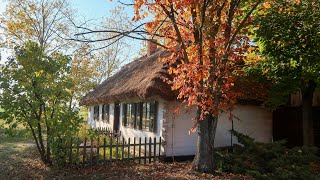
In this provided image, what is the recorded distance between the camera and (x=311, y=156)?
786 centimetres

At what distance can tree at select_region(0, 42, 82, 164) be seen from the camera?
8.73 m

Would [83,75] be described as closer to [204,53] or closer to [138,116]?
[138,116]

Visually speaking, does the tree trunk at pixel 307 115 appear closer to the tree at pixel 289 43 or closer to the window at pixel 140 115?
the tree at pixel 289 43

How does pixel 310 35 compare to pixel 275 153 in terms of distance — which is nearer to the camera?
pixel 275 153

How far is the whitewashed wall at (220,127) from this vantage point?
11.6 m

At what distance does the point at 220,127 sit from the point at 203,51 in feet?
17.4

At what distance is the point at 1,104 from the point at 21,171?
210 cm

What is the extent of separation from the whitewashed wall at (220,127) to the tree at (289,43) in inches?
124

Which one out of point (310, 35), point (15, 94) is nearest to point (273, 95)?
point (310, 35)

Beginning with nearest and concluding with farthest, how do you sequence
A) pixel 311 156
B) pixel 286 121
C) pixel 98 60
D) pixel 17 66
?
1. pixel 311 156
2. pixel 17 66
3. pixel 286 121
4. pixel 98 60

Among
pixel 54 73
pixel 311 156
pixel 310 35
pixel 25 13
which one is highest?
pixel 25 13

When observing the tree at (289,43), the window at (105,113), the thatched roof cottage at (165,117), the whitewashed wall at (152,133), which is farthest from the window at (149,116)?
the window at (105,113)

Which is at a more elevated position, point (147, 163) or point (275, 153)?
point (275, 153)

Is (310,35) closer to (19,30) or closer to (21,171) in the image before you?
(21,171)
